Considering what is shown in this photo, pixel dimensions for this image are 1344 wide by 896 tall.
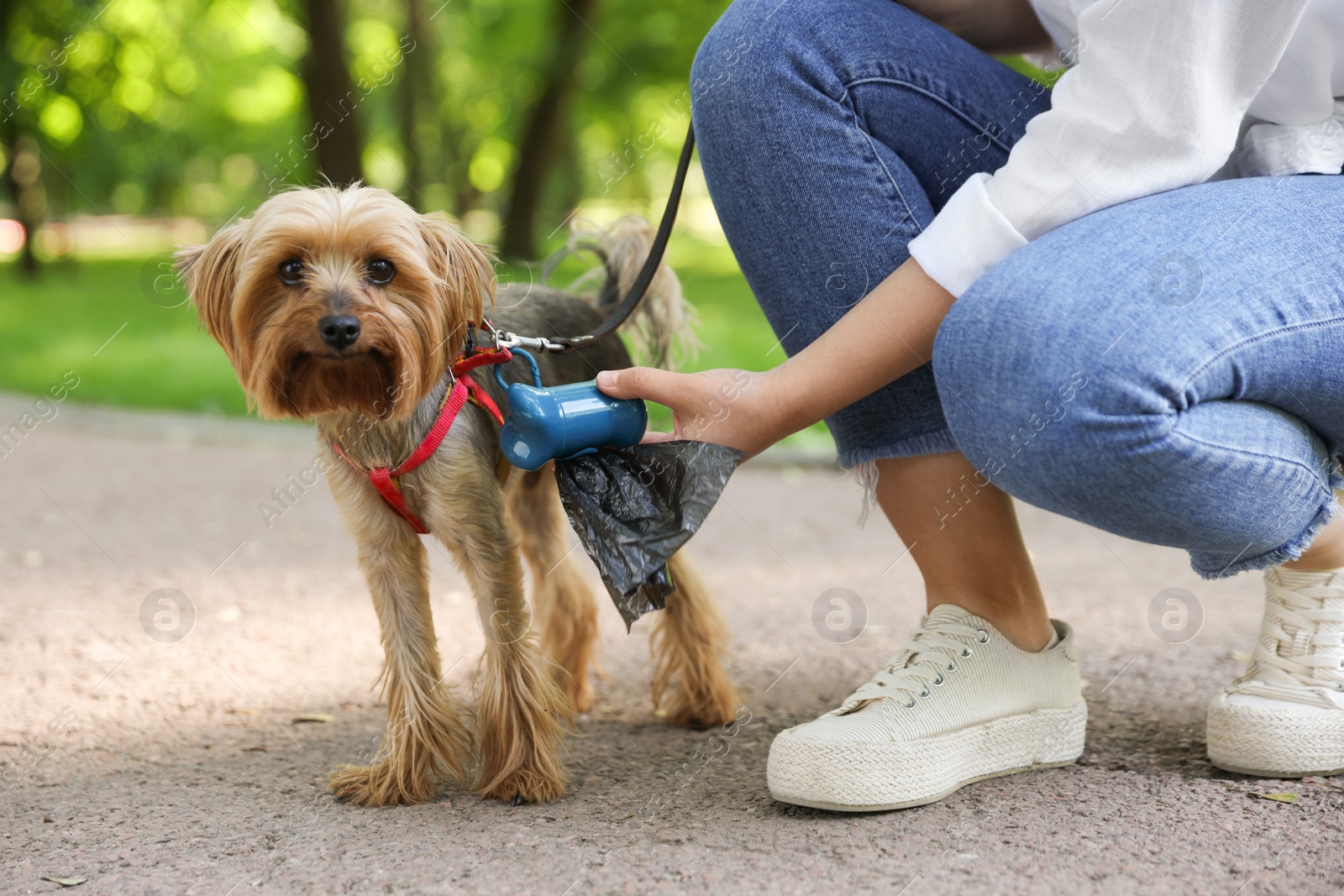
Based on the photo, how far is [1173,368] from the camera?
1.85m

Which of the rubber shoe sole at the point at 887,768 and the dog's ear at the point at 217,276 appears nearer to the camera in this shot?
the rubber shoe sole at the point at 887,768

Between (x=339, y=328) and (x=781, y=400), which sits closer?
(x=781, y=400)

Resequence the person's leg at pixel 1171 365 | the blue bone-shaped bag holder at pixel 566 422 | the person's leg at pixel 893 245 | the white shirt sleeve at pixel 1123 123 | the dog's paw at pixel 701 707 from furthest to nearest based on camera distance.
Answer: the dog's paw at pixel 701 707 → the person's leg at pixel 893 245 → the blue bone-shaped bag holder at pixel 566 422 → the white shirt sleeve at pixel 1123 123 → the person's leg at pixel 1171 365

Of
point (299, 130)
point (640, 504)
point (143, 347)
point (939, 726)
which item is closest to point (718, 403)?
point (640, 504)

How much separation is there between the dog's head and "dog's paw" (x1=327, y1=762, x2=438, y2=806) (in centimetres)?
75

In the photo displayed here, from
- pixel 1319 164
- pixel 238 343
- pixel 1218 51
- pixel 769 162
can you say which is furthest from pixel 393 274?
pixel 1319 164

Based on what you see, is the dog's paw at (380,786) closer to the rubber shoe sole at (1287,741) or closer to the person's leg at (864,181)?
the person's leg at (864,181)

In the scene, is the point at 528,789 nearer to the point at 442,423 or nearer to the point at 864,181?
the point at 442,423

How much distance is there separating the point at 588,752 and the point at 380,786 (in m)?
0.56

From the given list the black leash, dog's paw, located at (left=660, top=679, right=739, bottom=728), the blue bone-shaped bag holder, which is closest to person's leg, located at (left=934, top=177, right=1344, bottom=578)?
the blue bone-shaped bag holder

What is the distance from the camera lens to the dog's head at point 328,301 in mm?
2369

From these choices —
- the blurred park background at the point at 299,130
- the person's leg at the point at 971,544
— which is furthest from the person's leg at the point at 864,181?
the blurred park background at the point at 299,130

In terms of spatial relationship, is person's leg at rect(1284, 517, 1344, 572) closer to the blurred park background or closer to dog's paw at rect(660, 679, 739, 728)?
dog's paw at rect(660, 679, 739, 728)

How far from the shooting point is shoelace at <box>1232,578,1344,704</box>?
231cm
